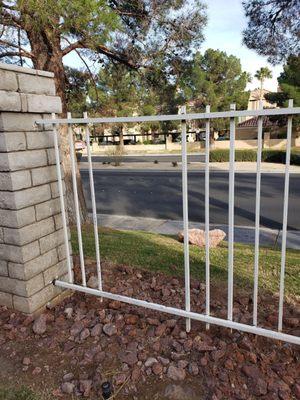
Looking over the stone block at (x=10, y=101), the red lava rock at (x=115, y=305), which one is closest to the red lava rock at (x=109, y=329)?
the red lava rock at (x=115, y=305)

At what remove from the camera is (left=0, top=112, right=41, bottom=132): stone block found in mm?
2389

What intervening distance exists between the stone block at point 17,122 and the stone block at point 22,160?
0.18m

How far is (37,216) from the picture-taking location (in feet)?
8.83

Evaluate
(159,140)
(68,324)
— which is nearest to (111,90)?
(68,324)

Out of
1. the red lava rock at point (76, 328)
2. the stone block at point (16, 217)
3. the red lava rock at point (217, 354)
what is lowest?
the red lava rock at point (76, 328)

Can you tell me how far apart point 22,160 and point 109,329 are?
55.4 inches

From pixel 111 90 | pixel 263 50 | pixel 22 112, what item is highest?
pixel 263 50

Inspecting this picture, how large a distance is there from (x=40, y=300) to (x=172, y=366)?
124 cm

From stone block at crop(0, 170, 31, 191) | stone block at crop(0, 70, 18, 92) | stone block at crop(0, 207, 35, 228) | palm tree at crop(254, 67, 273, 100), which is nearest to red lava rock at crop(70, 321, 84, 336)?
stone block at crop(0, 207, 35, 228)

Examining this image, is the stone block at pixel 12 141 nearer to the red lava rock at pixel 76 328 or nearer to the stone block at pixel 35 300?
the stone block at pixel 35 300

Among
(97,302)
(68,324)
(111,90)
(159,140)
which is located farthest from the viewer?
(159,140)

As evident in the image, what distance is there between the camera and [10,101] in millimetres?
2391

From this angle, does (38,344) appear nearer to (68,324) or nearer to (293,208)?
(68,324)

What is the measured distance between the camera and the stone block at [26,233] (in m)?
2.55
